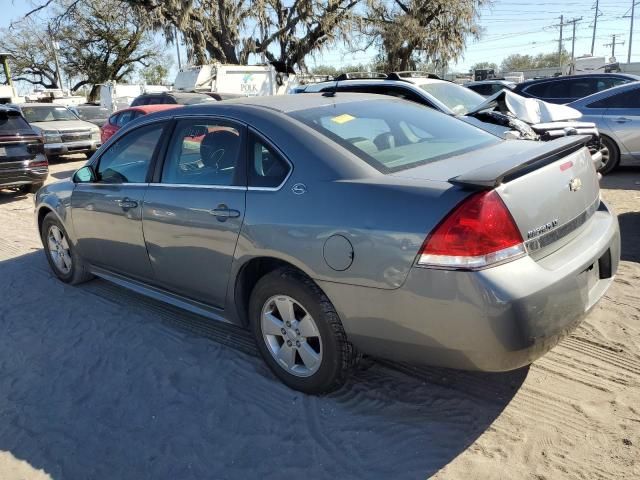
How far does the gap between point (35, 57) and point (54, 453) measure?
56.7m

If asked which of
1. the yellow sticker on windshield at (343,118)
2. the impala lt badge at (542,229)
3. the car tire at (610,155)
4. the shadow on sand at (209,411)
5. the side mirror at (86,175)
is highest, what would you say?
the yellow sticker on windshield at (343,118)

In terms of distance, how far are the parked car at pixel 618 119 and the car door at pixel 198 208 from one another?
278 inches

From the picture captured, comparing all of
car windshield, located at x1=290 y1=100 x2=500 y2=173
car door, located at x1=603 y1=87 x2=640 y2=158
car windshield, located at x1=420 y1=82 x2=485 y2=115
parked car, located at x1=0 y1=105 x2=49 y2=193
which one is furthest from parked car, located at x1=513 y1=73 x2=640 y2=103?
parked car, located at x1=0 y1=105 x2=49 y2=193

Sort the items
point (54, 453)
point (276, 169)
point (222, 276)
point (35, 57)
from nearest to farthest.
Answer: point (54, 453) < point (276, 169) < point (222, 276) < point (35, 57)

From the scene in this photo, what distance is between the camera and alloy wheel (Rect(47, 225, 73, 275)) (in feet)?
16.3

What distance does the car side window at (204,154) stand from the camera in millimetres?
3240

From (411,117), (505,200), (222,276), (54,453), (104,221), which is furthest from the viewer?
(104,221)

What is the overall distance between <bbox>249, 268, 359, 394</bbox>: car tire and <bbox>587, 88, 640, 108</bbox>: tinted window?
24.5ft

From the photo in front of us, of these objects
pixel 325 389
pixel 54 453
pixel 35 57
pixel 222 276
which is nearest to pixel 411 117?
pixel 222 276

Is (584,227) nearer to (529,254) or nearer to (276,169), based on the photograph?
(529,254)

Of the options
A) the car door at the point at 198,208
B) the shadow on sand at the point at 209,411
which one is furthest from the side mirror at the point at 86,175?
the shadow on sand at the point at 209,411

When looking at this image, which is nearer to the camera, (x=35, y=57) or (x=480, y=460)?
(x=480, y=460)

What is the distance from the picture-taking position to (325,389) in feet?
9.72

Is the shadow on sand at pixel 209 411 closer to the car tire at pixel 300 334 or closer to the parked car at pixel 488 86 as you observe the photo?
the car tire at pixel 300 334
